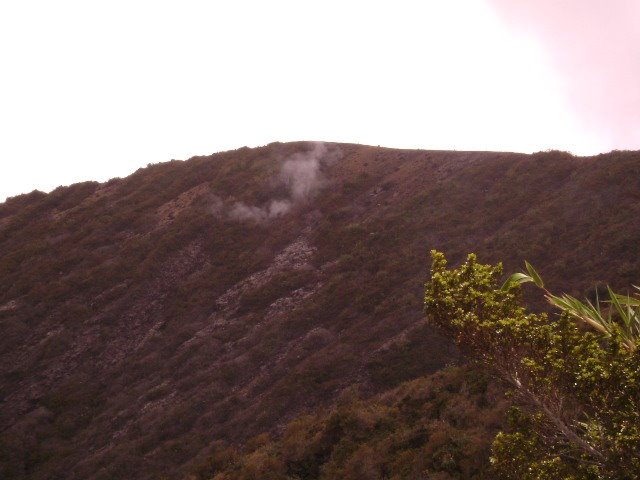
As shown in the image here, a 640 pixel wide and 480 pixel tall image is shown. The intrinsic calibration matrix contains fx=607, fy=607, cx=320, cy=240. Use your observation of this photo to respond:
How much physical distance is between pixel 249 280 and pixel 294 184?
43.3ft

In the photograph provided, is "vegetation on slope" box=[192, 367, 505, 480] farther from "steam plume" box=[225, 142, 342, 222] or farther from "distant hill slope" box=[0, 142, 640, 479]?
"steam plume" box=[225, 142, 342, 222]

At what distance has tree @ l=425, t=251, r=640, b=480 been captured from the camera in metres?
9.68

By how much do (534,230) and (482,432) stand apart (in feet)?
58.5

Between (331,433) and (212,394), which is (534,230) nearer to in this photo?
(331,433)

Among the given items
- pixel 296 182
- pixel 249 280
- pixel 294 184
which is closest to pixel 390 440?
pixel 249 280

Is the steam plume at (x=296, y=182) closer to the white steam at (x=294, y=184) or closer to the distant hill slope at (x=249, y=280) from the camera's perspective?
the white steam at (x=294, y=184)

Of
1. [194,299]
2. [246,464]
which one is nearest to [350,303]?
[194,299]

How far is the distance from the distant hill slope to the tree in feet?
59.9

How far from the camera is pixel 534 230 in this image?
116 ft

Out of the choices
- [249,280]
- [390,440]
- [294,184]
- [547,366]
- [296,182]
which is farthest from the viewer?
[296,182]

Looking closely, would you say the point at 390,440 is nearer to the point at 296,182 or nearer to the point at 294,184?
the point at 294,184

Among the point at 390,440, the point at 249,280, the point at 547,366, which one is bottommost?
the point at 390,440

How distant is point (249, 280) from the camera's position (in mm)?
42031

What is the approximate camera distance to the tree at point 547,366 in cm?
968
